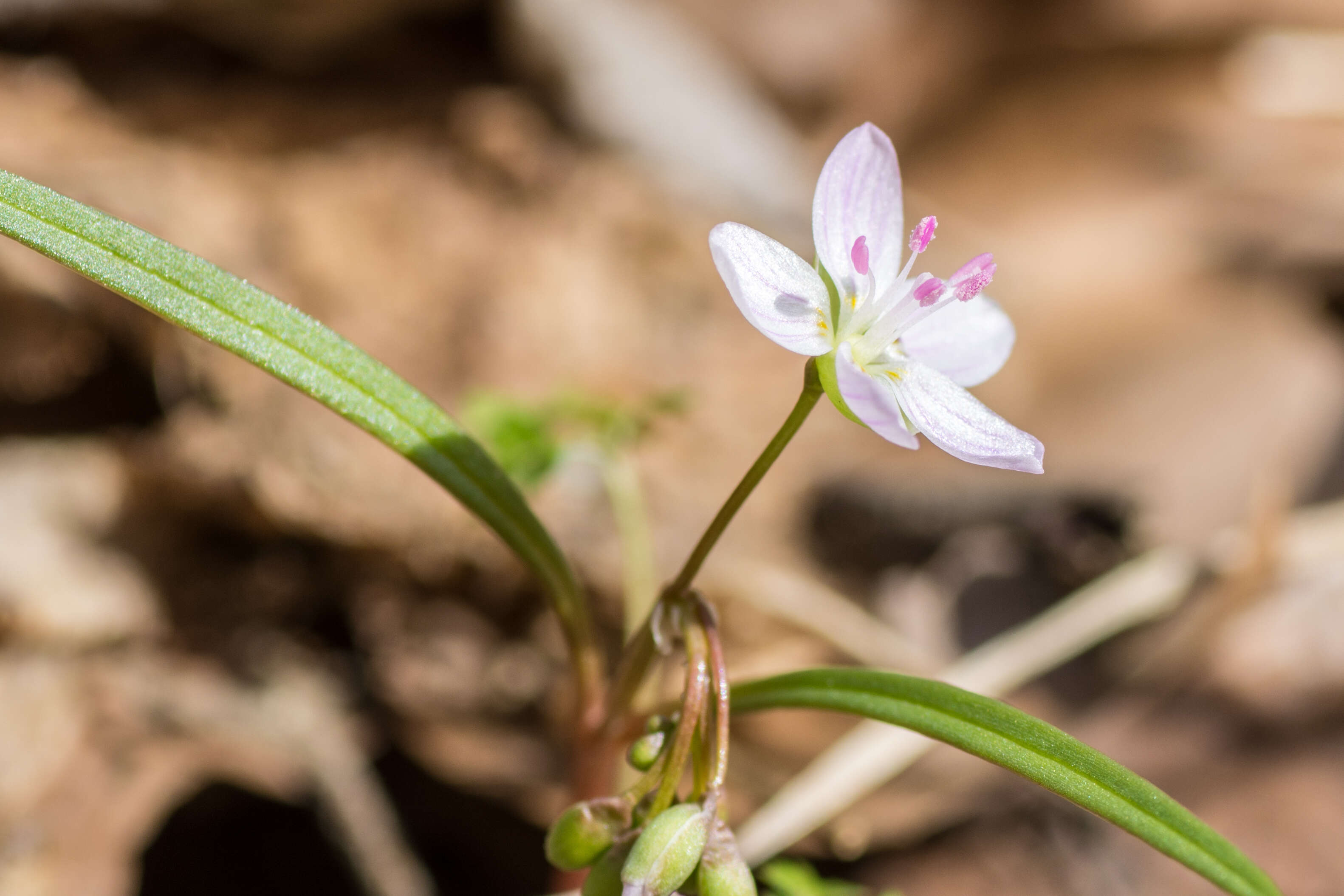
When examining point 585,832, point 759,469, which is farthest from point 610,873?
point 759,469

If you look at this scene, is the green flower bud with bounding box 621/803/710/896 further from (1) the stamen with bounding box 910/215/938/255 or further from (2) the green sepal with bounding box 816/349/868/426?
(1) the stamen with bounding box 910/215/938/255

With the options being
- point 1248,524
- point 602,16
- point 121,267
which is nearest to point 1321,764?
point 1248,524

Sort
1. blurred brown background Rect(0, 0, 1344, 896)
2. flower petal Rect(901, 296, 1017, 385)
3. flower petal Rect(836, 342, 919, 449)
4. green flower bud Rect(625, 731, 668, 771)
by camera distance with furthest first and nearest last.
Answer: blurred brown background Rect(0, 0, 1344, 896) < flower petal Rect(901, 296, 1017, 385) < green flower bud Rect(625, 731, 668, 771) < flower petal Rect(836, 342, 919, 449)

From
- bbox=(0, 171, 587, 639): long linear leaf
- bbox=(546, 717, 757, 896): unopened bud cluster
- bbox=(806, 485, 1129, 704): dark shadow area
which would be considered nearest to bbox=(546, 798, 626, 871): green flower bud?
bbox=(546, 717, 757, 896): unopened bud cluster

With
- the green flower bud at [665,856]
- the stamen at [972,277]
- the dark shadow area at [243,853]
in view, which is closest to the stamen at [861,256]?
the stamen at [972,277]

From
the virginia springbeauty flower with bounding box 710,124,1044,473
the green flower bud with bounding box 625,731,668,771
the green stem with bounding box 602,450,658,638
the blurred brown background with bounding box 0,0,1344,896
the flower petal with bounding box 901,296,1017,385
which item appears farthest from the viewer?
the blurred brown background with bounding box 0,0,1344,896

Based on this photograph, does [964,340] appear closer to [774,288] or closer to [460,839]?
[774,288]

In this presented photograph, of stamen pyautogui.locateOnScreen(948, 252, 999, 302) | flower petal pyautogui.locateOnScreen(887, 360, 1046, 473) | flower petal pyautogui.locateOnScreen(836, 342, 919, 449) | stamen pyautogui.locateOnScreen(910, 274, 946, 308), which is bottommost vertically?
flower petal pyautogui.locateOnScreen(836, 342, 919, 449)
